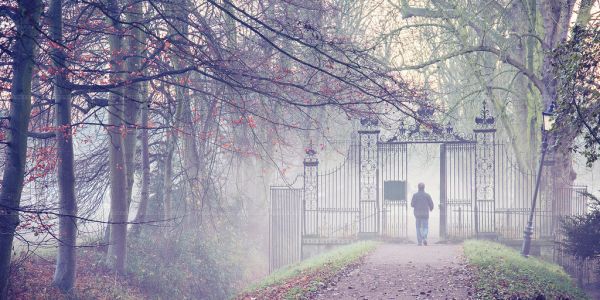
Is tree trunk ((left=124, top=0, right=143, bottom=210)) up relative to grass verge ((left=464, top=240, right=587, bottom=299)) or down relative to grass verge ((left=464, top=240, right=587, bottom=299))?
up

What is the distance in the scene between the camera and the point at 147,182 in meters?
15.1

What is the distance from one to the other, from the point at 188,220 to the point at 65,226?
6.67 metres

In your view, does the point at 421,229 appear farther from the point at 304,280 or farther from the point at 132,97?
the point at 132,97

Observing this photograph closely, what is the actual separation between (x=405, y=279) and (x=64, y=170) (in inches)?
256

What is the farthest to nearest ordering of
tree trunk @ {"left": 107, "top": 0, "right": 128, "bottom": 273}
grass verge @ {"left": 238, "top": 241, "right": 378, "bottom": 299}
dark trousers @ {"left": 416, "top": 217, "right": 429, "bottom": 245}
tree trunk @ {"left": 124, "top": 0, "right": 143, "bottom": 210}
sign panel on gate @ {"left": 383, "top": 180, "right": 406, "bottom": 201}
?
sign panel on gate @ {"left": 383, "top": 180, "right": 406, "bottom": 201} → dark trousers @ {"left": 416, "top": 217, "right": 429, "bottom": 245} → tree trunk @ {"left": 107, "top": 0, "right": 128, "bottom": 273} → tree trunk @ {"left": 124, "top": 0, "right": 143, "bottom": 210} → grass verge @ {"left": 238, "top": 241, "right": 378, "bottom": 299}

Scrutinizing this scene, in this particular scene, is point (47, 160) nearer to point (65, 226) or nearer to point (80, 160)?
point (65, 226)

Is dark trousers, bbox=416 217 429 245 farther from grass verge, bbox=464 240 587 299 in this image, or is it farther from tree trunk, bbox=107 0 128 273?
tree trunk, bbox=107 0 128 273

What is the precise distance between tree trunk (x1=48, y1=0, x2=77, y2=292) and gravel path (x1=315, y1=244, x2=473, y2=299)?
4.69 metres

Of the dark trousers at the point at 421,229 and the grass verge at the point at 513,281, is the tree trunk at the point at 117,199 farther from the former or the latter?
the dark trousers at the point at 421,229

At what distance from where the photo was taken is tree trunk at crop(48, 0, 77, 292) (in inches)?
387

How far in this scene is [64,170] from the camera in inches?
424

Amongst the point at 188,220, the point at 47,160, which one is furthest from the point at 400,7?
the point at 47,160

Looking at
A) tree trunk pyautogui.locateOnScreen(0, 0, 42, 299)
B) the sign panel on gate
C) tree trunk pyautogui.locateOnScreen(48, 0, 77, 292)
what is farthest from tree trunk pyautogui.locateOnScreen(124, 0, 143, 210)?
the sign panel on gate

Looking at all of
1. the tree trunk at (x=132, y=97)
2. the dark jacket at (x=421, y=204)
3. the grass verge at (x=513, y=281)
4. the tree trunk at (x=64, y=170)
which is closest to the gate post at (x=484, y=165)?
the dark jacket at (x=421, y=204)
